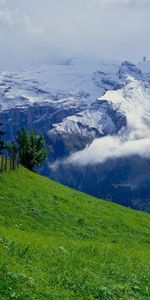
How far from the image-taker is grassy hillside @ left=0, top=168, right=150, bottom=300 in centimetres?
2536

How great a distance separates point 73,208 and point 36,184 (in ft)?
25.6

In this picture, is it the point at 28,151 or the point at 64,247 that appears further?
the point at 28,151

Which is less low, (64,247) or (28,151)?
(28,151)

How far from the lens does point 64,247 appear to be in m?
36.1

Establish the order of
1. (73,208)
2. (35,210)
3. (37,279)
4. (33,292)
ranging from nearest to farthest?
(33,292), (37,279), (35,210), (73,208)

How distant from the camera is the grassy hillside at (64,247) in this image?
2536 centimetres

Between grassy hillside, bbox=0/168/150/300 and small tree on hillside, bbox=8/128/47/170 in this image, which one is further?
small tree on hillside, bbox=8/128/47/170

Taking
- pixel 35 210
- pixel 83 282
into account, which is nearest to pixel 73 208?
pixel 35 210

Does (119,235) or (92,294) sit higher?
(92,294)

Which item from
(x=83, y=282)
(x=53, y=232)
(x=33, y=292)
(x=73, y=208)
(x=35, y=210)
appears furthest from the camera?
(x=73, y=208)

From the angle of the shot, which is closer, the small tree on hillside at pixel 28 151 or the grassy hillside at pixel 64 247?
the grassy hillside at pixel 64 247

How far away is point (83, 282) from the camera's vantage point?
89.0ft

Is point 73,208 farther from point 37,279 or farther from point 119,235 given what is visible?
point 37,279

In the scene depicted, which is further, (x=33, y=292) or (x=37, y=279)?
(x=37, y=279)
